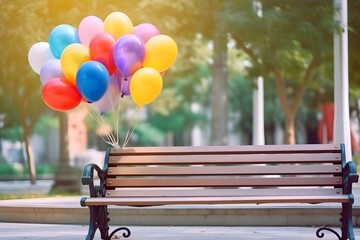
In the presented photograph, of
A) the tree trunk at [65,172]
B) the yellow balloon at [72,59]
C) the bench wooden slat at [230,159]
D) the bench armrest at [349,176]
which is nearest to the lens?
the bench armrest at [349,176]

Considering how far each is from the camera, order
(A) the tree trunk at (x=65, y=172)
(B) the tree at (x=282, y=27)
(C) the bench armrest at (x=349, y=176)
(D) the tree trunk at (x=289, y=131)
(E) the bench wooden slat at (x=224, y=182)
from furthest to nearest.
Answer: (D) the tree trunk at (x=289, y=131), (A) the tree trunk at (x=65, y=172), (B) the tree at (x=282, y=27), (E) the bench wooden slat at (x=224, y=182), (C) the bench armrest at (x=349, y=176)

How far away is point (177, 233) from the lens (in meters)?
11.4

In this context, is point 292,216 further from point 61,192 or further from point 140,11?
point 61,192

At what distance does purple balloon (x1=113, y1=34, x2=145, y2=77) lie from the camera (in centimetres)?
1025

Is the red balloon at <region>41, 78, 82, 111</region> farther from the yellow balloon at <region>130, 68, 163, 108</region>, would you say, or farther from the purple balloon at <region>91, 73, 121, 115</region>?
the yellow balloon at <region>130, 68, 163, 108</region>

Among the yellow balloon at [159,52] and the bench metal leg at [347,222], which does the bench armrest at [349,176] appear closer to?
the bench metal leg at [347,222]

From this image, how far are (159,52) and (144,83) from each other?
1.32 ft

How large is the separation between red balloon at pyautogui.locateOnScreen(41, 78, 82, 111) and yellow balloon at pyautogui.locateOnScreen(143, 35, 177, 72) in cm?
88

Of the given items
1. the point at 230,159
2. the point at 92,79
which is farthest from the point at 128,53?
the point at 230,159

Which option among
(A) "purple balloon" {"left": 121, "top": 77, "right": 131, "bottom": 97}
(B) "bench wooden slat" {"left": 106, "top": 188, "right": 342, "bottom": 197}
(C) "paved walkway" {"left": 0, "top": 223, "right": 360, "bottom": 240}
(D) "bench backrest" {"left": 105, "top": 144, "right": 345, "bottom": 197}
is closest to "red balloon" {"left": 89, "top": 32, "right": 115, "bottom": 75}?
(A) "purple balloon" {"left": 121, "top": 77, "right": 131, "bottom": 97}

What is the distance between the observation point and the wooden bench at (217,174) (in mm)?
9688

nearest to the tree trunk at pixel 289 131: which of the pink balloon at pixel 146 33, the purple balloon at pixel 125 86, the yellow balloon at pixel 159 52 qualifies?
the purple balloon at pixel 125 86

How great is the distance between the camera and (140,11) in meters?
19.5

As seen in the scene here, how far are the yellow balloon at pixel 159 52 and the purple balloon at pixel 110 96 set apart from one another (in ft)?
1.53
